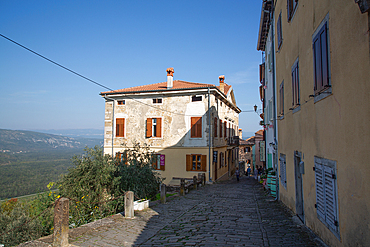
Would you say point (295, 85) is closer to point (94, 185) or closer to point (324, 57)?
point (324, 57)

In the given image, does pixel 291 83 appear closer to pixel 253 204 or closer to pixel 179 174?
pixel 253 204

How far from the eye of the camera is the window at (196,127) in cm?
2128

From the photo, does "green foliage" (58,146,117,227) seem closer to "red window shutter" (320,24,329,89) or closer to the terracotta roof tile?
"red window shutter" (320,24,329,89)

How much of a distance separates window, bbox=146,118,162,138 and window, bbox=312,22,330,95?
17774 mm

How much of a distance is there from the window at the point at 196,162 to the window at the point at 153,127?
11.2 feet

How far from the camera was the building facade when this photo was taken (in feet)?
11.2

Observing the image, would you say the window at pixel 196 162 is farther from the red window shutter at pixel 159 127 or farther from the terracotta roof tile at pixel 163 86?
the terracotta roof tile at pixel 163 86

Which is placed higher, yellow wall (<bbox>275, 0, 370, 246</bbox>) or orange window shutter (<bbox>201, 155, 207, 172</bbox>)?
yellow wall (<bbox>275, 0, 370, 246</bbox>)

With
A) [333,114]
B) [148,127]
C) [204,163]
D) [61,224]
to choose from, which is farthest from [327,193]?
[148,127]

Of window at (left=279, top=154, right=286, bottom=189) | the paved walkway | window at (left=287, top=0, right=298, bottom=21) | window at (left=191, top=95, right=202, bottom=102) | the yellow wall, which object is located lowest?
the paved walkway

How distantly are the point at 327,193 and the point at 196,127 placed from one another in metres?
16.7

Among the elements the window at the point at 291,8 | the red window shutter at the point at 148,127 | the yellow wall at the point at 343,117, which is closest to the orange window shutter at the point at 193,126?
the red window shutter at the point at 148,127

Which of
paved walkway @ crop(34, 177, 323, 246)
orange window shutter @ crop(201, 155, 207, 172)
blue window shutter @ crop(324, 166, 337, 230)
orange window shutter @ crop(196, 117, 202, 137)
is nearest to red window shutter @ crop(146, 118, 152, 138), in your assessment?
orange window shutter @ crop(196, 117, 202, 137)

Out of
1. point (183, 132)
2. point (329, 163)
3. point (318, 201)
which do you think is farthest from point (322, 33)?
point (183, 132)
